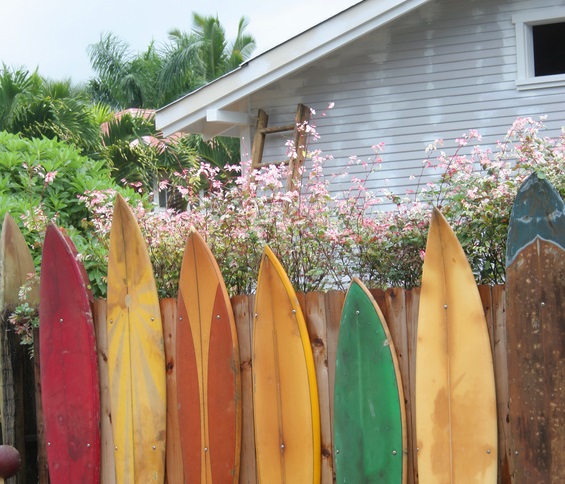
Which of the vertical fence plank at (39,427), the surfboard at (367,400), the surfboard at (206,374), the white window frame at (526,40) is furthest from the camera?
the white window frame at (526,40)

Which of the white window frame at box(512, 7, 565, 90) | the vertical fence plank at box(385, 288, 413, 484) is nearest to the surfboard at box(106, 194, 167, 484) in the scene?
the vertical fence plank at box(385, 288, 413, 484)

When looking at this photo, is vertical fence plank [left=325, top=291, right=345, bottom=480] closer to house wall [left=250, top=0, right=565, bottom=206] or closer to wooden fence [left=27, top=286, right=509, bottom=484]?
wooden fence [left=27, top=286, right=509, bottom=484]

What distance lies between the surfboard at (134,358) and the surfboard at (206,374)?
0.49ft

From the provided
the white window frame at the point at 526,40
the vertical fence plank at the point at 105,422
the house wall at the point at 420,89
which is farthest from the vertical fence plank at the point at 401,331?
the white window frame at the point at 526,40

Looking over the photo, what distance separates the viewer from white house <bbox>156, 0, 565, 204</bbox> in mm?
8492

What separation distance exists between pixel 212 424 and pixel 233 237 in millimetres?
1109

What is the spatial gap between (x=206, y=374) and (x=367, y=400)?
820 mm

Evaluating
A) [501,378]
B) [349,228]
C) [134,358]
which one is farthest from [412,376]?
[134,358]

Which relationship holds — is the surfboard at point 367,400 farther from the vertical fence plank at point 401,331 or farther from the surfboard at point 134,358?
the surfboard at point 134,358

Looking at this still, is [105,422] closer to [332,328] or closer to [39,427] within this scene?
[39,427]

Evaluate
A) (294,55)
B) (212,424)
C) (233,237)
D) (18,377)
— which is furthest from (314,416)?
(294,55)

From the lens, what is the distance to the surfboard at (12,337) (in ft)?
15.0

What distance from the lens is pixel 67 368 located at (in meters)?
4.34

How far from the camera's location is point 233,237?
4.71m
